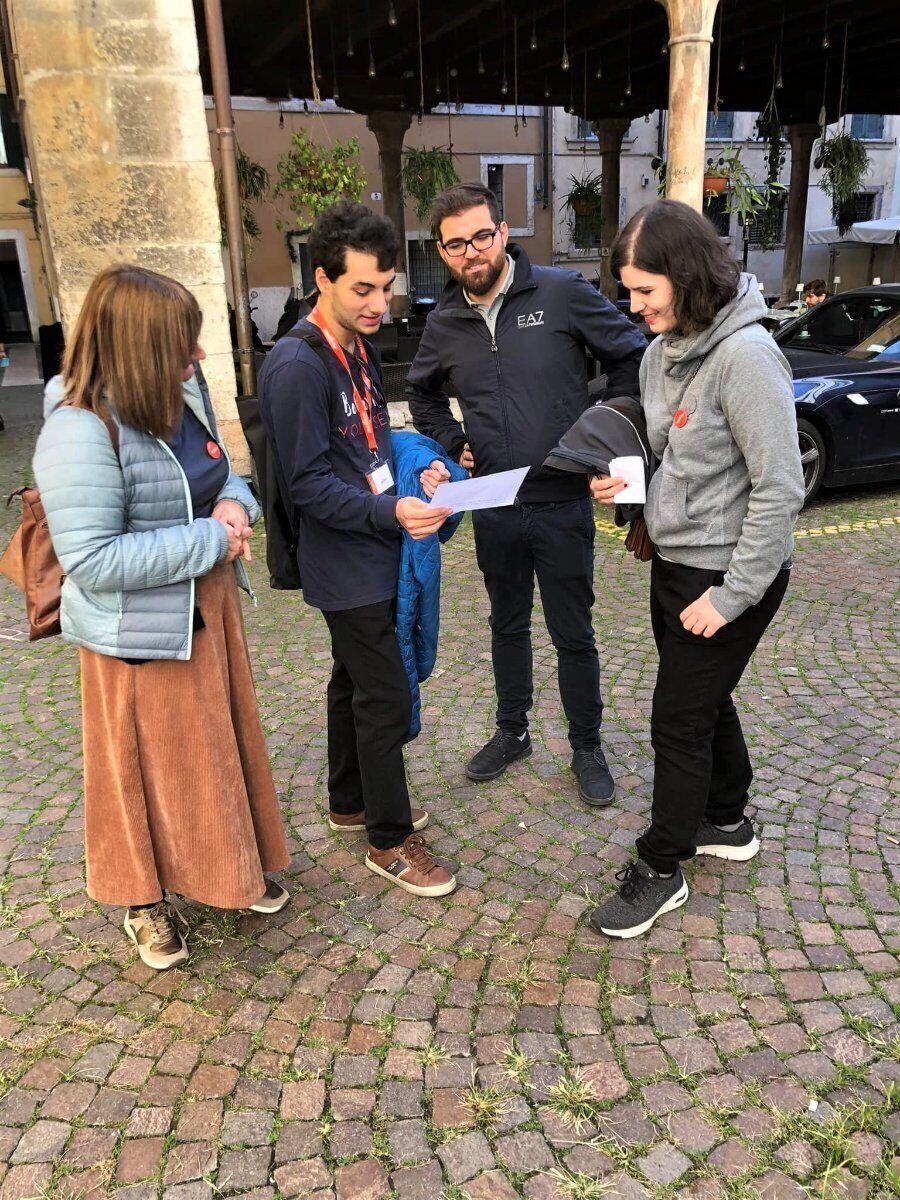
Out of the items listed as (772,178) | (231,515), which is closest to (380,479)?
(231,515)

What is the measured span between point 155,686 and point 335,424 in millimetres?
885

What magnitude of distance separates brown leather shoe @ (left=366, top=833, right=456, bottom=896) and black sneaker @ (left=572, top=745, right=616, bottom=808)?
2.29 feet

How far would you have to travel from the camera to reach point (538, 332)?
3162mm

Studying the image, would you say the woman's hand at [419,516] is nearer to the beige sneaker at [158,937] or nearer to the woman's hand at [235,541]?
the woman's hand at [235,541]

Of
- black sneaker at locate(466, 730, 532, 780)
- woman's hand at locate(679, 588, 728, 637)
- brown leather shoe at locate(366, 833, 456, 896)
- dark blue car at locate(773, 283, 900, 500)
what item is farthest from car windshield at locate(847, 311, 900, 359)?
brown leather shoe at locate(366, 833, 456, 896)

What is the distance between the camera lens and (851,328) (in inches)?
317

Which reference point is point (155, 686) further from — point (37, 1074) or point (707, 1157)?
point (707, 1157)

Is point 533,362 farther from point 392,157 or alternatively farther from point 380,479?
point 392,157

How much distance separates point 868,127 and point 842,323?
2242 centimetres

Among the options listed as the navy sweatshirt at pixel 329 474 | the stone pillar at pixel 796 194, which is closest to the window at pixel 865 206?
the stone pillar at pixel 796 194

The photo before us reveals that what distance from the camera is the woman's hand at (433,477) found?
9.37 ft

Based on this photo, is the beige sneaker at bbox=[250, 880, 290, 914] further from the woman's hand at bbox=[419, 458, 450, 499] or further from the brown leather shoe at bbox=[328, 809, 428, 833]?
the woman's hand at bbox=[419, 458, 450, 499]

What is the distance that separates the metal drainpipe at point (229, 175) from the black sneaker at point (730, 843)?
19.9 ft

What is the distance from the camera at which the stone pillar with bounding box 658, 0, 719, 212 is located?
7547 millimetres
